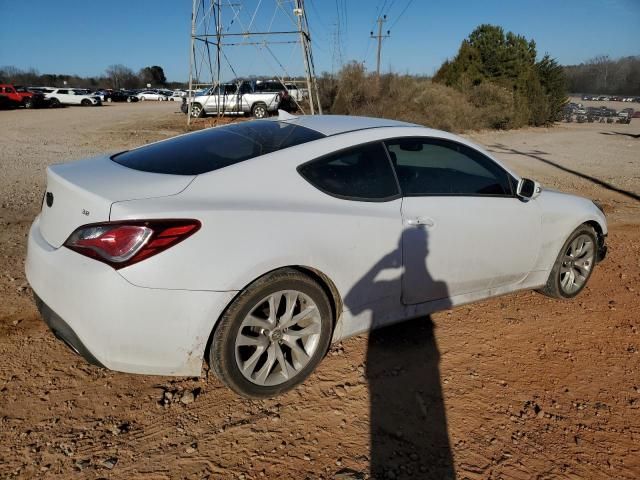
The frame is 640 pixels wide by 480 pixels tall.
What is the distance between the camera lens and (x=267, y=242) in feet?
7.81

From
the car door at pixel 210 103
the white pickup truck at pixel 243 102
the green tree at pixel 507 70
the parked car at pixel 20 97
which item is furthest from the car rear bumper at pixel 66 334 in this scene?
the parked car at pixel 20 97

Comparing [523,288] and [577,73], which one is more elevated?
[577,73]

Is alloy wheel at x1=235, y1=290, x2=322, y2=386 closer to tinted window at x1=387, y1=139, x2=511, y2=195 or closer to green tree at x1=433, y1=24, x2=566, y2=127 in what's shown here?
tinted window at x1=387, y1=139, x2=511, y2=195

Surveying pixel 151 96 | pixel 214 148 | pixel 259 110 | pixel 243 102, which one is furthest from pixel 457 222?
pixel 151 96

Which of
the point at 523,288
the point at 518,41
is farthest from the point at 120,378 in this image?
the point at 518,41

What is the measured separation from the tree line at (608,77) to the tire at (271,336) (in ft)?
378

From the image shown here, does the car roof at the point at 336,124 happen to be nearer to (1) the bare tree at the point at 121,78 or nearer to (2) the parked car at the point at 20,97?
(2) the parked car at the point at 20,97

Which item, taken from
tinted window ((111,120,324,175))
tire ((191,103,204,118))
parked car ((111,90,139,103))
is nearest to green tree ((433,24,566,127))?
tire ((191,103,204,118))

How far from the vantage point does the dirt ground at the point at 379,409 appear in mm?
2219

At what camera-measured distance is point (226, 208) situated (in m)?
2.34

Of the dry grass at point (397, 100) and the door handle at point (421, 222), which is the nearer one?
the door handle at point (421, 222)

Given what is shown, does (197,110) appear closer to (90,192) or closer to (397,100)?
(397,100)

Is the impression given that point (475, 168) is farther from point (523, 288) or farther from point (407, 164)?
point (523, 288)

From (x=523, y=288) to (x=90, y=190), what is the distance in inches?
125
